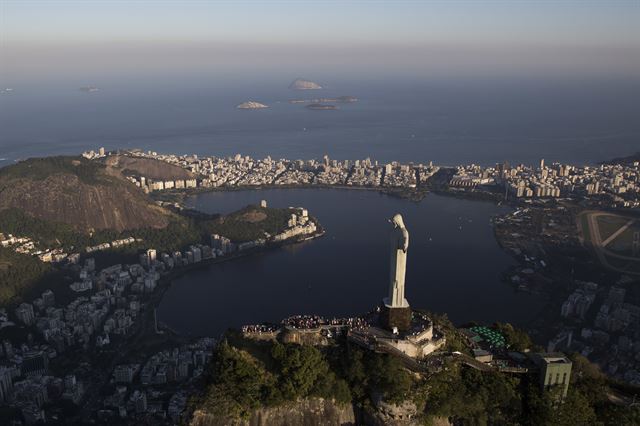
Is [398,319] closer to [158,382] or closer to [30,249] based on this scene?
[158,382]

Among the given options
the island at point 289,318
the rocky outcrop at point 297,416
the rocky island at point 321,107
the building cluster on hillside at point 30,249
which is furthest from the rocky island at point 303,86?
the rocky outcrop at point 297,416

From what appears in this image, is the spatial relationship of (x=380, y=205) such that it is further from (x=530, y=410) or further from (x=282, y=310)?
(x=530, y=410)

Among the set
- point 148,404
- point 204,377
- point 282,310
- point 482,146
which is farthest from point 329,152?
point 204,377

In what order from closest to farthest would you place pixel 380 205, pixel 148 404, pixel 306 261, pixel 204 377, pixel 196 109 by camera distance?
pixel 204 377 < pixel 148 404 < pixel 306 261 < pixel 380 205 < pixel 196 109

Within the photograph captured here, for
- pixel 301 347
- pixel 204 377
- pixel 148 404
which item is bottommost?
pixel 148 404

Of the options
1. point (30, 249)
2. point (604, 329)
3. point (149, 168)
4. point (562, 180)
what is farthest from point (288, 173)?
point (604, 329)

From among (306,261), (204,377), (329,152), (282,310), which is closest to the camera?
(204,377)

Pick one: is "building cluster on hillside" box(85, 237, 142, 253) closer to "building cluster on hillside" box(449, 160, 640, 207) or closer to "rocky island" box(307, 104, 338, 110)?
"building cluster on hillside" box(449, 160, 640, 207)
